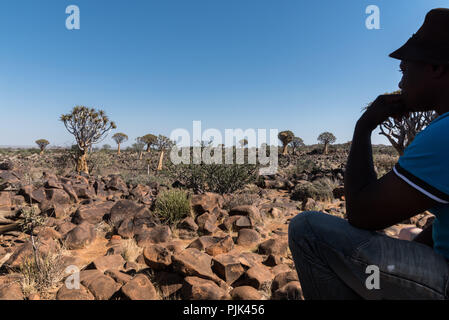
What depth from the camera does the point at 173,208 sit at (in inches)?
206

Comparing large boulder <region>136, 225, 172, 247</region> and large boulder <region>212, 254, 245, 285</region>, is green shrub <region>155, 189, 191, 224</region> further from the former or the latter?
large boulder <region>212, 254, 245, 285</region>

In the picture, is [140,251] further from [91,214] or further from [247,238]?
[91,214]

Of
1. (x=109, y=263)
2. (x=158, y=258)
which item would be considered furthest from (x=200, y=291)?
(x=109, y=263)

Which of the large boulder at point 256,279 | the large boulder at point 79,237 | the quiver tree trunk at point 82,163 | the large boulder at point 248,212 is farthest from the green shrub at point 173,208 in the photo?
the quiver tree trunk at point 82,163

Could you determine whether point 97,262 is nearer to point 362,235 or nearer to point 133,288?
point 133,288

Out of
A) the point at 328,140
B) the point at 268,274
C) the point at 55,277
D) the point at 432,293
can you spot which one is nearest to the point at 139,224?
the point at 55,277

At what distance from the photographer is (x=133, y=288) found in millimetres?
2328

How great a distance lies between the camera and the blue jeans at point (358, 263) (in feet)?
3.61

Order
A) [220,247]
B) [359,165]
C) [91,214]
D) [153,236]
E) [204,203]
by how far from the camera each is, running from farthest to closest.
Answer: [204,203]
[91,214]
[153,236]
[220,247]
[359,165]

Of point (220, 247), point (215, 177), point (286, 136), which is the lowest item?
point (220, 247)

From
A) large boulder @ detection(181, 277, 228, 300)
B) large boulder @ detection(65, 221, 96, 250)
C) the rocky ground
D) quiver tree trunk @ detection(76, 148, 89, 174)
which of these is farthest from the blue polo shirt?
quiver tree trunk @ detection(76, 148, 89, 174)

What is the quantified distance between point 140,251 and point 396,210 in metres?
3.48

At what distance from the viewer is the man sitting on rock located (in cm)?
104
